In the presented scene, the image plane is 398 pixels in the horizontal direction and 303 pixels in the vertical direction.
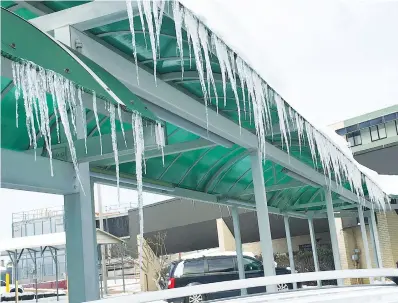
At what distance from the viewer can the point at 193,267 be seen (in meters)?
14.4

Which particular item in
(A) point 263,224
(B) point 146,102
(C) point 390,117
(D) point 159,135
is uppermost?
(C) point 390,117

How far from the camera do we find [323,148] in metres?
6.77

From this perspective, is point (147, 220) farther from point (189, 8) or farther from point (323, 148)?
point (189, 8)

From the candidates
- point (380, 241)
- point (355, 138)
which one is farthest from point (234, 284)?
point (355, 138)

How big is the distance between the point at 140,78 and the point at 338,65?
8.11m

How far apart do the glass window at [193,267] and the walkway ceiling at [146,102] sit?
2.89 metres

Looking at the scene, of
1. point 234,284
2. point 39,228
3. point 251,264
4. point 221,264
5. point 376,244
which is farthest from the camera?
point 39,228

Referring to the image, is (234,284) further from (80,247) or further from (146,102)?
(80,247)

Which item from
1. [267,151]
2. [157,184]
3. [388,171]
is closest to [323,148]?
[267,151]

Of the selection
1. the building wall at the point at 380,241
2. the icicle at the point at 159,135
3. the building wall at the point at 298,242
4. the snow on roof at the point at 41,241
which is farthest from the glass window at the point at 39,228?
the icicle at the point at 159,135

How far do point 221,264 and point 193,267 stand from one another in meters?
0.96

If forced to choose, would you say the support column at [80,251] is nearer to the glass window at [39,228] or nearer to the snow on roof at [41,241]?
the snow on roof at [41,241]

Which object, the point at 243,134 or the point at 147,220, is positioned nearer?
the point at 243,134

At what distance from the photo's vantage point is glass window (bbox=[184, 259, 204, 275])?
1438 cm
